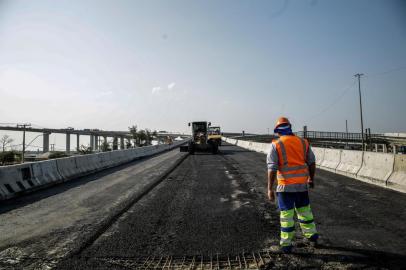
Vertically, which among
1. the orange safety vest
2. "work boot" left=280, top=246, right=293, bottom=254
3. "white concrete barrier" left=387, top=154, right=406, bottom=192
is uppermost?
the orange safety vest

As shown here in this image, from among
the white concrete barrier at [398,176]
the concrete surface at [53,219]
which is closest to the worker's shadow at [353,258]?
the concrete surface at [53,219]

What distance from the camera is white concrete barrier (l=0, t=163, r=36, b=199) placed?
8.43 meters

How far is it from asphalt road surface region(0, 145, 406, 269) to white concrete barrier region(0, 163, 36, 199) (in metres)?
0.59

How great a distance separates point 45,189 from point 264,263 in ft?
28.0

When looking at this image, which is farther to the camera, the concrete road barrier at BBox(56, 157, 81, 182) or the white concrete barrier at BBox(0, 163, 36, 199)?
the concrete road barrier at BBox(56, 157, 81, 182)

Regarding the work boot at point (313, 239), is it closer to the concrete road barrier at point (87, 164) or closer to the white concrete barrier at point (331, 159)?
the white concrete barrier at point (331, 159)

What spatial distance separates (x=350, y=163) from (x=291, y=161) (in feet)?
30.3

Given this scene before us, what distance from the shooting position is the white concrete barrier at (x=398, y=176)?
869 cm

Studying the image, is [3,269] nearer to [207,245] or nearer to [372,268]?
[207,245]

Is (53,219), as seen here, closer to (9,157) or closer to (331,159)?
(331,159)

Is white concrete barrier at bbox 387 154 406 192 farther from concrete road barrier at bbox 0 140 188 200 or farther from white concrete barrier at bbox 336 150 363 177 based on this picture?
concrete road barrier at bbox 0 140 188 200

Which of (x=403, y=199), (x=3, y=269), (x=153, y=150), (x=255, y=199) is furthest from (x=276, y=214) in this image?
(x=153, y=150)

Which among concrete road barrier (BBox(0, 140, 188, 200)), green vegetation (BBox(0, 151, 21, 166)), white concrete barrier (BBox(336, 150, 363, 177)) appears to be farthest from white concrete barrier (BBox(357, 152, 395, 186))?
green vegetation (BBox(0, 151, 21, 166))

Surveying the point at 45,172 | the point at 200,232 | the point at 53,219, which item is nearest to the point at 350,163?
the point at 200,232
